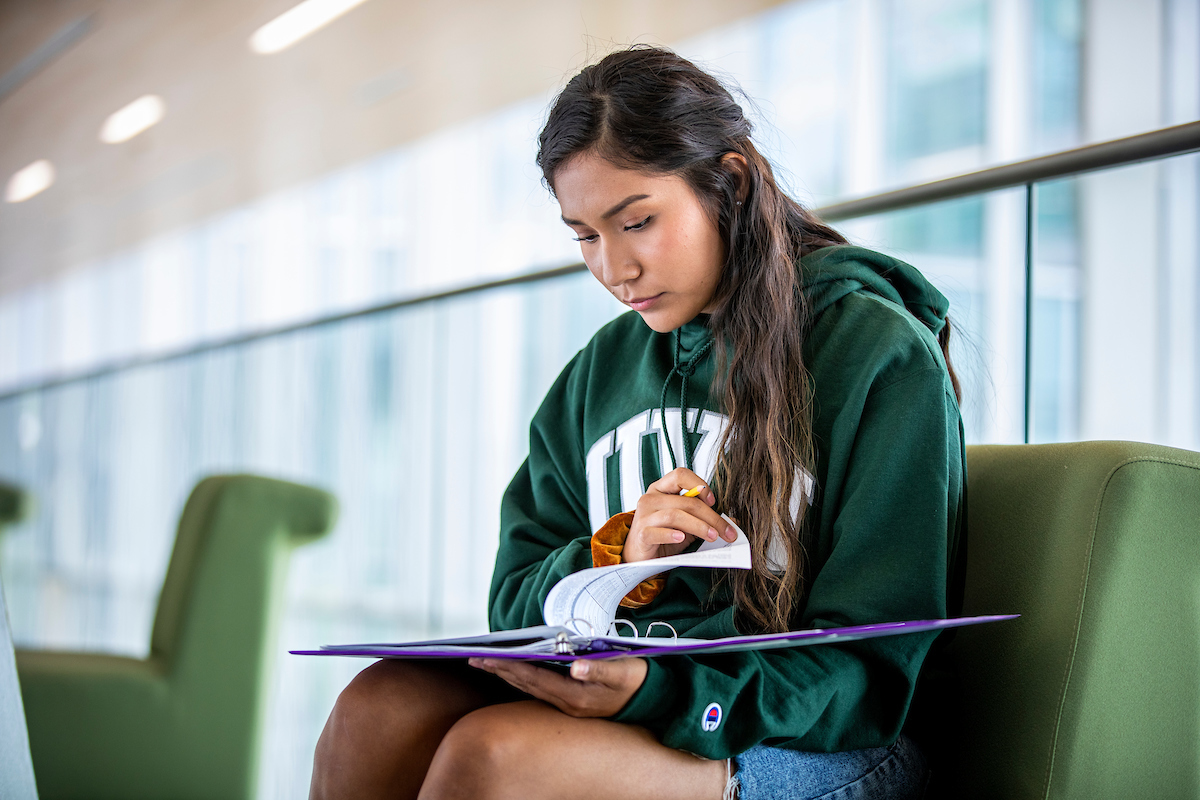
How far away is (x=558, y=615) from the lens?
84cm

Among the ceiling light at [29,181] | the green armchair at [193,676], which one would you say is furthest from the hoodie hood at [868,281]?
the ceiling light at [29,181]

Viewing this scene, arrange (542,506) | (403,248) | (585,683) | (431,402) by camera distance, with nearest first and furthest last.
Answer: (585,683)
(542,506)
(431,402)
(403,248)

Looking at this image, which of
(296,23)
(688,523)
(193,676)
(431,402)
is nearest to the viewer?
(688,523)

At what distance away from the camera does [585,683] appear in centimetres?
65

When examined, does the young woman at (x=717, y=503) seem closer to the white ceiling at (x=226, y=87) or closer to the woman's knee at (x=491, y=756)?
the woman's knee at (x=491, y=756)

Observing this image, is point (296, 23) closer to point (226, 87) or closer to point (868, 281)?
point (226, 87)

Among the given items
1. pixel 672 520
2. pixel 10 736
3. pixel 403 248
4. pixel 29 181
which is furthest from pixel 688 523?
pixel 29 181

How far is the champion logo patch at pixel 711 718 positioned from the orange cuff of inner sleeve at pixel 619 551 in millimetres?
205

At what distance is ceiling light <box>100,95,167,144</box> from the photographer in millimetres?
4320

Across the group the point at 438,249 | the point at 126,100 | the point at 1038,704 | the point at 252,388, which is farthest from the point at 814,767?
the point at 126,100

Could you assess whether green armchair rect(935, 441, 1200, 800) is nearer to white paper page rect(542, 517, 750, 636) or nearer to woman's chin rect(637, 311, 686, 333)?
white paper page rect(542, 517, 750, 636)

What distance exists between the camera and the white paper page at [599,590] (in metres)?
0.75

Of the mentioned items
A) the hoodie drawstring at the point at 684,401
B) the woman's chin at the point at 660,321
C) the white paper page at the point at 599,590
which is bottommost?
the white paper page at the point at 599,590

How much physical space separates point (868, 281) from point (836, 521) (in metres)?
0.23
